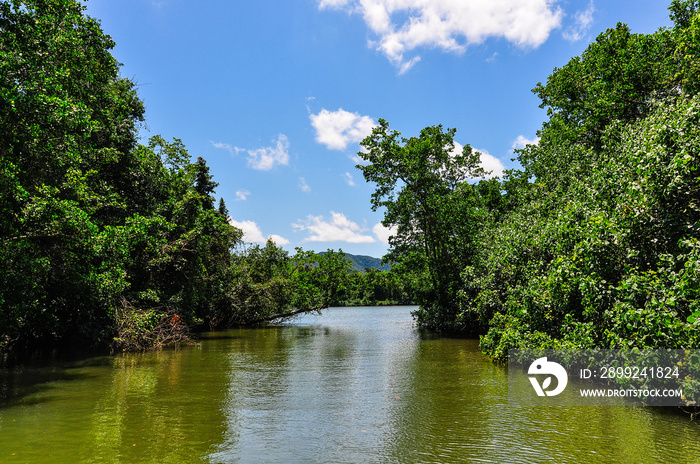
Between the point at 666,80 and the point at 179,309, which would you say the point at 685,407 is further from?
the point at 179,309

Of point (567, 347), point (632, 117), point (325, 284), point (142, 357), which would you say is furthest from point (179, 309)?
point (325, 284)

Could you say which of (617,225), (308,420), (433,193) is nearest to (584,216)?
(617,225)

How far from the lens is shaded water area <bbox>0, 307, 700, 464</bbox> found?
6.36 m

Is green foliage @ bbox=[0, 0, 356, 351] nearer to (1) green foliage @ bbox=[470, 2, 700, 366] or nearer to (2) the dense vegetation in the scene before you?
(2) the dense vegetation

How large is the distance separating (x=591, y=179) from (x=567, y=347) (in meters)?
5.36

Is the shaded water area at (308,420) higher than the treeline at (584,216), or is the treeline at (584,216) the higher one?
the treeline at (584,216)

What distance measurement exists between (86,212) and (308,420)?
1159cm

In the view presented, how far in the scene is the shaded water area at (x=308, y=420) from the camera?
6.36 metres

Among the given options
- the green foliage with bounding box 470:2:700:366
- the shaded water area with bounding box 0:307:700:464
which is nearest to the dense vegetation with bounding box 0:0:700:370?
the green foliage with bounding box 470:2:700:366

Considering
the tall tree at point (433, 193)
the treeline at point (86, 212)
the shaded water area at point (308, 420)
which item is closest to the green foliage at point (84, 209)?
the treeline at point (86, 212)

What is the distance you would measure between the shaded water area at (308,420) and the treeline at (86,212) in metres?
3.28

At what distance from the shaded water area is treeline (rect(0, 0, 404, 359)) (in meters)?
3.28

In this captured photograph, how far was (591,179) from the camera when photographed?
12914 mm

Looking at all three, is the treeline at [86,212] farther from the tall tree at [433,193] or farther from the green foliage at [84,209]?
the tall tree at [433,193]
